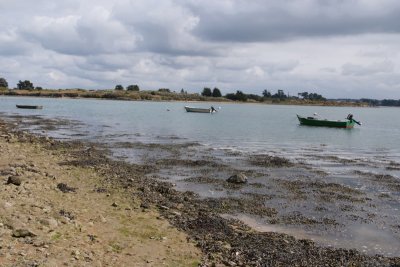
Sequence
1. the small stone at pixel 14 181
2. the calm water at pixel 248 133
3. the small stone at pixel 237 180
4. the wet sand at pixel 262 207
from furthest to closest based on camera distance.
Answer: the calm water at pixel 248 133
the small stone at pixel 237 180
the small stone at pixel 14 181
the wet sand at pixel 262 207

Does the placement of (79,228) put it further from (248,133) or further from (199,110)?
(199,110)

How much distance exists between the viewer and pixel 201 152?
123ft

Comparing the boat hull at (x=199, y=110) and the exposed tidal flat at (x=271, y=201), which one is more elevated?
the boat hull at (x=199, y=110)

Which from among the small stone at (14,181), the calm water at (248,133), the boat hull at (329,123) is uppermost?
the small stone at (14,181)

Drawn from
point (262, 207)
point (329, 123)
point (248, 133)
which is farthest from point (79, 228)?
point (329, 123)

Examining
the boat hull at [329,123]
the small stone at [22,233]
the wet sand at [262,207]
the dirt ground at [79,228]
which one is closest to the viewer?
the dirt ground at [79,228]

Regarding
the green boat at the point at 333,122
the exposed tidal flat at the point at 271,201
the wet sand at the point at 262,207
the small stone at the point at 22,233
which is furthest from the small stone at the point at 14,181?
the green boat at the point at 333,122

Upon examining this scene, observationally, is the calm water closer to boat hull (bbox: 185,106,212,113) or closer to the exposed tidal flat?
the exposed tidal flat

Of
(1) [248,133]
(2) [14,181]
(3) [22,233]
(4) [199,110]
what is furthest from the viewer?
(4) [199,110]

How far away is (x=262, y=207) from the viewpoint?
1889cm

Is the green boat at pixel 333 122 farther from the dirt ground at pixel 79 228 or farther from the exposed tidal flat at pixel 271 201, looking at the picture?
the dirt ground at pixel 79 228

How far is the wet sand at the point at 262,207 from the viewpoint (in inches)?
509

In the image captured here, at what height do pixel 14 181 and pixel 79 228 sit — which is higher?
pixel 14 181

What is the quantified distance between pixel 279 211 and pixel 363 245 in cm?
440
